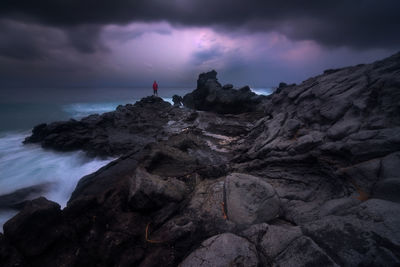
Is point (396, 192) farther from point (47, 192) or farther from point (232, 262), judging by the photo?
point (47, 192)

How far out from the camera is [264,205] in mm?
4469

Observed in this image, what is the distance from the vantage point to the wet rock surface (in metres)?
3.17

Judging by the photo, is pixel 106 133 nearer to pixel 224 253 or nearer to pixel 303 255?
pixel 224 253

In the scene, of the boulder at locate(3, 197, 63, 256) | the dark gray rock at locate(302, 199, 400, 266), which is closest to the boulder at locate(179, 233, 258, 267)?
the dark gray rock at locate(302, 199, 400, 266)

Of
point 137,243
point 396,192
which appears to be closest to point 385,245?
point 396,192

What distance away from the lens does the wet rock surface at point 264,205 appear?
10.4 ft

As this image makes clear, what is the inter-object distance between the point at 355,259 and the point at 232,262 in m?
1.90

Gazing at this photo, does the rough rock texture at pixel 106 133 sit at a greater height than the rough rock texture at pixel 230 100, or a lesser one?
lesser

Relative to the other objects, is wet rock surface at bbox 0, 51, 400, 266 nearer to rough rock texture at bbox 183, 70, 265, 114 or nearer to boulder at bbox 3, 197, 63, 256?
boulder at bbox 3, 197, 63, 256

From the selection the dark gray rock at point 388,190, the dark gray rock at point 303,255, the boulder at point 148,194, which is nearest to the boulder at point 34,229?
the boulder at point 148,194

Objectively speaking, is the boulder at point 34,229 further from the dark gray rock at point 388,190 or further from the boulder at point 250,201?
the dark gray rock at point 388,190

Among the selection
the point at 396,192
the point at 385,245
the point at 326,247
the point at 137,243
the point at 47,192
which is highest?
the point at 396,192

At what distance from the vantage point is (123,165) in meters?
8.16

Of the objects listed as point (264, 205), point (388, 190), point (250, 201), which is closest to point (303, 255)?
point (264, 205)
